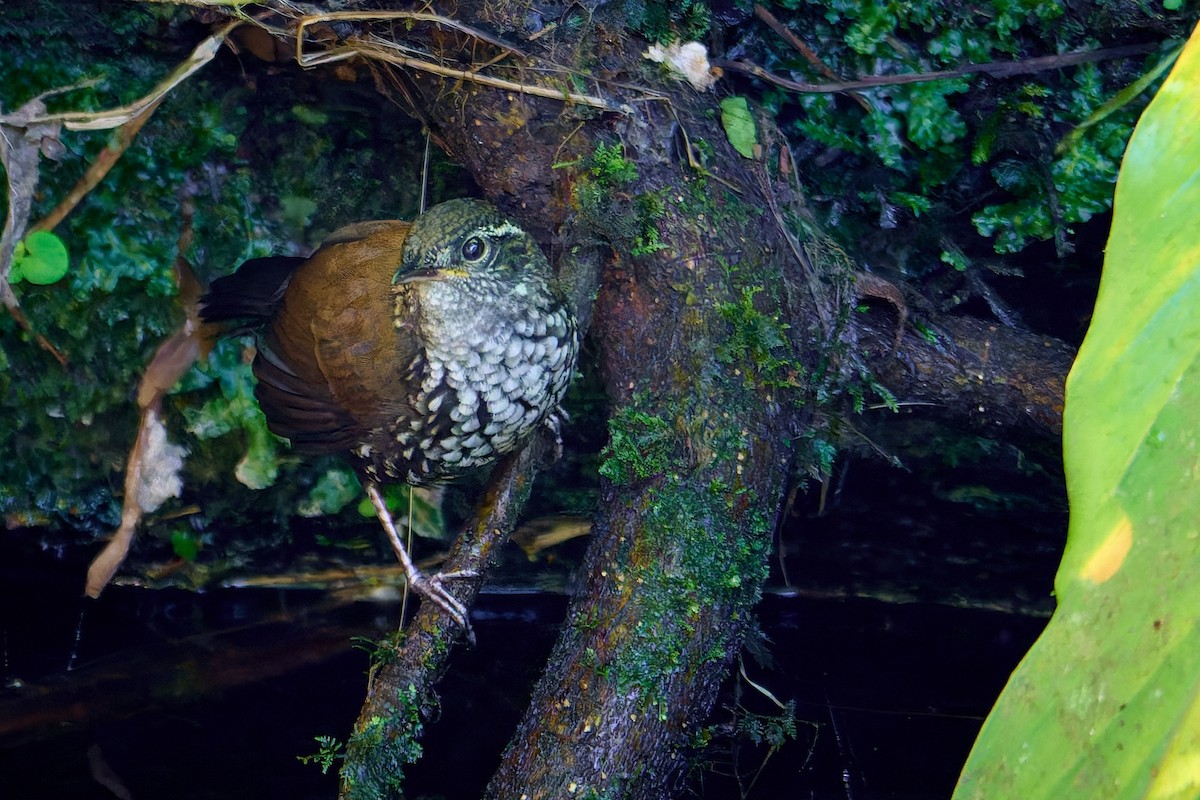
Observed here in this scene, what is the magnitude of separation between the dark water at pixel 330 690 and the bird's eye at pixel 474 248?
52.9 inches

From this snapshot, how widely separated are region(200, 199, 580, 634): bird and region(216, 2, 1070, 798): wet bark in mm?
163

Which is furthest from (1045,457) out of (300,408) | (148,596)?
(148,596)

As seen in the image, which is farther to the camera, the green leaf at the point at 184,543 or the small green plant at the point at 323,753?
the green leaf at the point at 184,543

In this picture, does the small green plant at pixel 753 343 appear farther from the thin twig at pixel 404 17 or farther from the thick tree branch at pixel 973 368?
the thin twig at pixel 404 17

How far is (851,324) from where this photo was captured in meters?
2.72

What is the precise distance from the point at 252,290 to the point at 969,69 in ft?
7.16

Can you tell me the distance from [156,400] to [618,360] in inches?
65.9

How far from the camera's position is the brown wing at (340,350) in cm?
260

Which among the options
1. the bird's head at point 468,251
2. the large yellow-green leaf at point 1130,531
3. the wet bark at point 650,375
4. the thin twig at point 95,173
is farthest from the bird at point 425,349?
the large yellow-green leaf at point 1130,531

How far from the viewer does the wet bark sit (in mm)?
2289

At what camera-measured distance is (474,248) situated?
8.26ft

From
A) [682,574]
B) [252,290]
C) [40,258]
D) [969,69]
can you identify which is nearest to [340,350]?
[252,290]

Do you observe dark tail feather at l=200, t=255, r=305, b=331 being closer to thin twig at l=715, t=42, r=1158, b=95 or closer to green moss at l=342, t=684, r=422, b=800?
green moss at l=342, t=684, r=422, b=800

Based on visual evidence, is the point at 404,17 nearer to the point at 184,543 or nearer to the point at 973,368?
the point at 973,368
